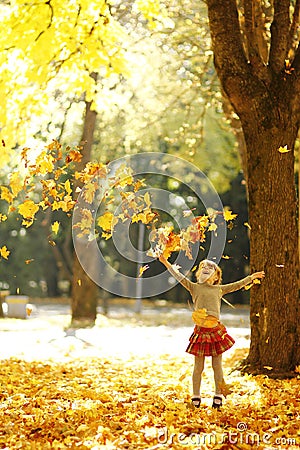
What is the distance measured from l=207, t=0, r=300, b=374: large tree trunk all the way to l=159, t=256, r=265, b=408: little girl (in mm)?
1615

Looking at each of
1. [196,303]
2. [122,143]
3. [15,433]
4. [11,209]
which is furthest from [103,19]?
[122,143]

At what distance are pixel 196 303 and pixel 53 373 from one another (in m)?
3.44

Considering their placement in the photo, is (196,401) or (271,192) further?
(271,192)

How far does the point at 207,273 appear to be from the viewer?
652 cm

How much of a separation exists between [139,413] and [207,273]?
1414 mm

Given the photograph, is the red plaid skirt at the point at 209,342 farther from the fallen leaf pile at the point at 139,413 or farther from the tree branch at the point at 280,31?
the tree branch at the point at 280,31

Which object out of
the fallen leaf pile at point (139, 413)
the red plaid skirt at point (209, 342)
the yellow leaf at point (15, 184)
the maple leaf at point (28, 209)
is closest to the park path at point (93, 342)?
the fallen leaf pile at point (139, 413)

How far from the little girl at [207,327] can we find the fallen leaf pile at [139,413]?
26 centimetres

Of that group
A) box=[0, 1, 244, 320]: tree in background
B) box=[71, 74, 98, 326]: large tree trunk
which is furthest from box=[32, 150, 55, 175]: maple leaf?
box=[71, 74, 98, 326]: large tree trunk

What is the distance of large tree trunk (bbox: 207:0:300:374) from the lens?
8039mm

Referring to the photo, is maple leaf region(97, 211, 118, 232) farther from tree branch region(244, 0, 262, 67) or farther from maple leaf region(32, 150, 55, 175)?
tree branch region(244, 0, 262, 67)

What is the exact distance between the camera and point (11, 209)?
720cm

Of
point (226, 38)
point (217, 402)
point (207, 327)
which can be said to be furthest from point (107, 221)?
point (226, 38)

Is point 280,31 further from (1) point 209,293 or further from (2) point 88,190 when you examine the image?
(1) point 209,293
